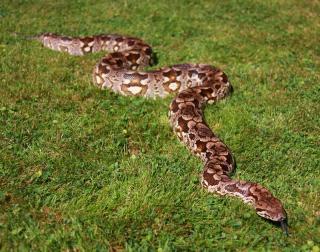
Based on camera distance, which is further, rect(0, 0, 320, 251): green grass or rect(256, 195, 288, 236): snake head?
rect(256, 195, 288, 236): snake head

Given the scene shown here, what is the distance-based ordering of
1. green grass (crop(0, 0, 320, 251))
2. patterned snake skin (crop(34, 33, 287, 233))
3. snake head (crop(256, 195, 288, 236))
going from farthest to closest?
1. patterned snake skin (crop(34, 33, 287, 233))
2. snake head (crop(256, 195, 288, 236))
3. green grass (crop(0, 0, 320, 251))

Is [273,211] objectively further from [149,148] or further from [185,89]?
[185,89]

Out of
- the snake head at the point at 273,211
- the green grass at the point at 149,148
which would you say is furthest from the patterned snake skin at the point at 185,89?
the green grass at the point at 149,148

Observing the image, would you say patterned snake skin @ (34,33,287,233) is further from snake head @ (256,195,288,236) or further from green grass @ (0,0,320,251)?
green grass @ (0,0,320,251)

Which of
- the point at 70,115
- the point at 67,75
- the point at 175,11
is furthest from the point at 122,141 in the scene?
the point at 175,11

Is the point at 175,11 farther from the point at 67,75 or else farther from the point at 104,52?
the point at 67,75

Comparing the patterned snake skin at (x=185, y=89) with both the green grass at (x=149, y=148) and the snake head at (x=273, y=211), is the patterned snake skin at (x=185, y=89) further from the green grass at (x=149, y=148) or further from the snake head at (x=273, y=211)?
the green grass at (x=149, y=148)

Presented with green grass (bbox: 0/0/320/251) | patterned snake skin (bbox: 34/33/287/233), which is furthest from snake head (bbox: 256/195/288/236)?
green grass (bbox: 0/0/320/251)

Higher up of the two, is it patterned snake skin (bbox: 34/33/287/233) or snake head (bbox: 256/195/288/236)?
snake head (bbox: 256/195/288/236)
